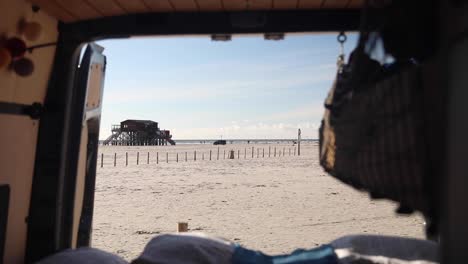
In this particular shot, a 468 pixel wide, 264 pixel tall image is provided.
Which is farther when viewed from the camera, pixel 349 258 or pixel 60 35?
pixel 60 35

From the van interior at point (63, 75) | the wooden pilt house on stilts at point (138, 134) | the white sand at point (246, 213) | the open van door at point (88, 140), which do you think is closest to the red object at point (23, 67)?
the van interior at point (63, 75)

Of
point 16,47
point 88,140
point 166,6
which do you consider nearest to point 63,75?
point 16,47

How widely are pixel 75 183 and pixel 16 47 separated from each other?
53.3 inches

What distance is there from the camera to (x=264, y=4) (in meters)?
3.27

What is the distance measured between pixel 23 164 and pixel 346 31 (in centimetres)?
273

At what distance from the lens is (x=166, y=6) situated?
3.36 meters

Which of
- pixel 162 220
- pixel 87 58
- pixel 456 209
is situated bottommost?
pixel 162 220

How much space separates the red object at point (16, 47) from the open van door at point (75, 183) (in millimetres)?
686

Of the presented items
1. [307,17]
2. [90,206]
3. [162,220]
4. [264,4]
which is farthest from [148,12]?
[162,220]

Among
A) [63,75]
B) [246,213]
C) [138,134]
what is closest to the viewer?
[63,75]

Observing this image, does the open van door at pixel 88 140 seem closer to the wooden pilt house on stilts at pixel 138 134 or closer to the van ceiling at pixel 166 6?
the van ceiling at pixel 166 6

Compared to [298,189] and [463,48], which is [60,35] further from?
[298,189]

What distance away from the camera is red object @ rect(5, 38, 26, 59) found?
2840 mm

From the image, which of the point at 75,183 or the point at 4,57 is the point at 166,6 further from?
the point at 75,183
